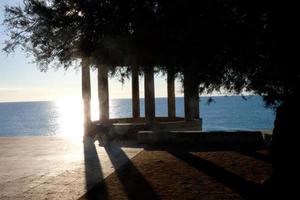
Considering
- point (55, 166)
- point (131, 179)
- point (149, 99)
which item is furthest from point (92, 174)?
point (149, 99)

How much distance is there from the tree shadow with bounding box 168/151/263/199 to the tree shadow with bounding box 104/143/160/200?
1.53 meters

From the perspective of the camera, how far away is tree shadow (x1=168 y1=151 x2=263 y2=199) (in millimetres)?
9501

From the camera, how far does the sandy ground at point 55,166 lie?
414 inches

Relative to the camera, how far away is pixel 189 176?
11406 millimetres

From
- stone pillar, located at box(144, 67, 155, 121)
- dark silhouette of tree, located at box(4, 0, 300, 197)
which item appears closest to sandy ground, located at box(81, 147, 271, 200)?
dark silhouette of tree, located at box(4, 0, 300, 197)

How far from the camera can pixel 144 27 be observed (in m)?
8.23

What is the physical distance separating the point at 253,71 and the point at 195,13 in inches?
64.3

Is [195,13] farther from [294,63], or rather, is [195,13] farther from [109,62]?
[109,62]

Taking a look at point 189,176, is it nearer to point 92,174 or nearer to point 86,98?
point 92,174

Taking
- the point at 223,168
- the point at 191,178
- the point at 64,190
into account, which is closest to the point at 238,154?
the point at 223,168

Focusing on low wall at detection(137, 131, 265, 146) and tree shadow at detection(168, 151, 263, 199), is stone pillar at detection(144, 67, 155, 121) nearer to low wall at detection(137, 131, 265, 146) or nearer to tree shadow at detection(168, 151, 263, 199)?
low wall at detection(137, 131, 265, 146)

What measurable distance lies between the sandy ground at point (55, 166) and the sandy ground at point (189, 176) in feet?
1.71

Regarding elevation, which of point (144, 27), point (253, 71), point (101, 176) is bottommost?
point (101, 176)

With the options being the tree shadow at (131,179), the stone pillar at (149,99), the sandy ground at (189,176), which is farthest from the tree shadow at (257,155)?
the stone pillar at (149,99)
